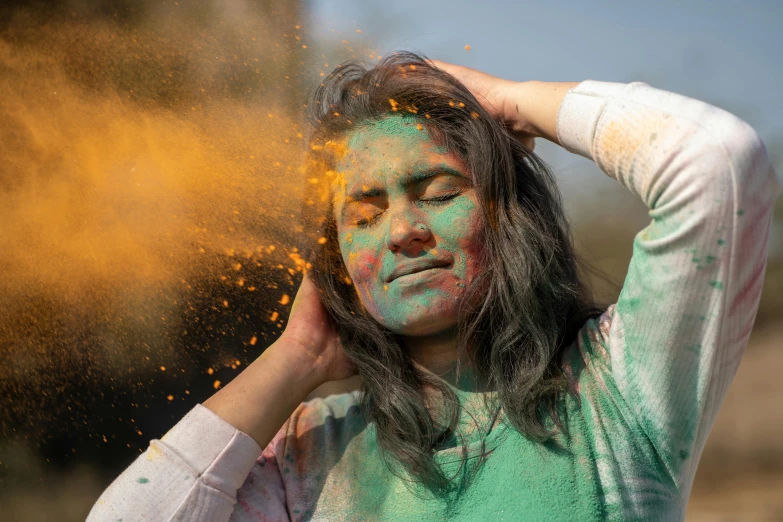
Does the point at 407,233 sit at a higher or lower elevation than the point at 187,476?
higher

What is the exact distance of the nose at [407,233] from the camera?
201 cm

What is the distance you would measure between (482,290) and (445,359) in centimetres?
23

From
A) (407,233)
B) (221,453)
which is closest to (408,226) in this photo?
(407,233)

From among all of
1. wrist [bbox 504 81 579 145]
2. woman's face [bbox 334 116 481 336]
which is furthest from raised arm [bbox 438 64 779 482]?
woman's face [bbox 334 116 481 336]

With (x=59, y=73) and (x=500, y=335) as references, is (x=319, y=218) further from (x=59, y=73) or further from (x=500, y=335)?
(x=59, y=73)

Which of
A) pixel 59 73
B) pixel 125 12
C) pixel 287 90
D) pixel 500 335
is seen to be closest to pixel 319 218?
pixel 500 335

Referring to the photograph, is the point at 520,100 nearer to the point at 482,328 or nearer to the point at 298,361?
the point at 482,328

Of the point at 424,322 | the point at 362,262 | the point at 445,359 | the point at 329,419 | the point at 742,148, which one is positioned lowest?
the point at 329,419

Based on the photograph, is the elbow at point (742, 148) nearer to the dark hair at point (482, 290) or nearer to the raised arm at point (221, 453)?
the dark hair at point (482, 290)

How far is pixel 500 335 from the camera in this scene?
207 cm

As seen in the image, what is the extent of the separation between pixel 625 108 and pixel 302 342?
1.08m

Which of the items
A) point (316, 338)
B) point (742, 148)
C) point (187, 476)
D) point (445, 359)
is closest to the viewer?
point (742, 148)

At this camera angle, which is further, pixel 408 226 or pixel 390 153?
pixel 390 153

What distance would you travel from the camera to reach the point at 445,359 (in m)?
2.18
